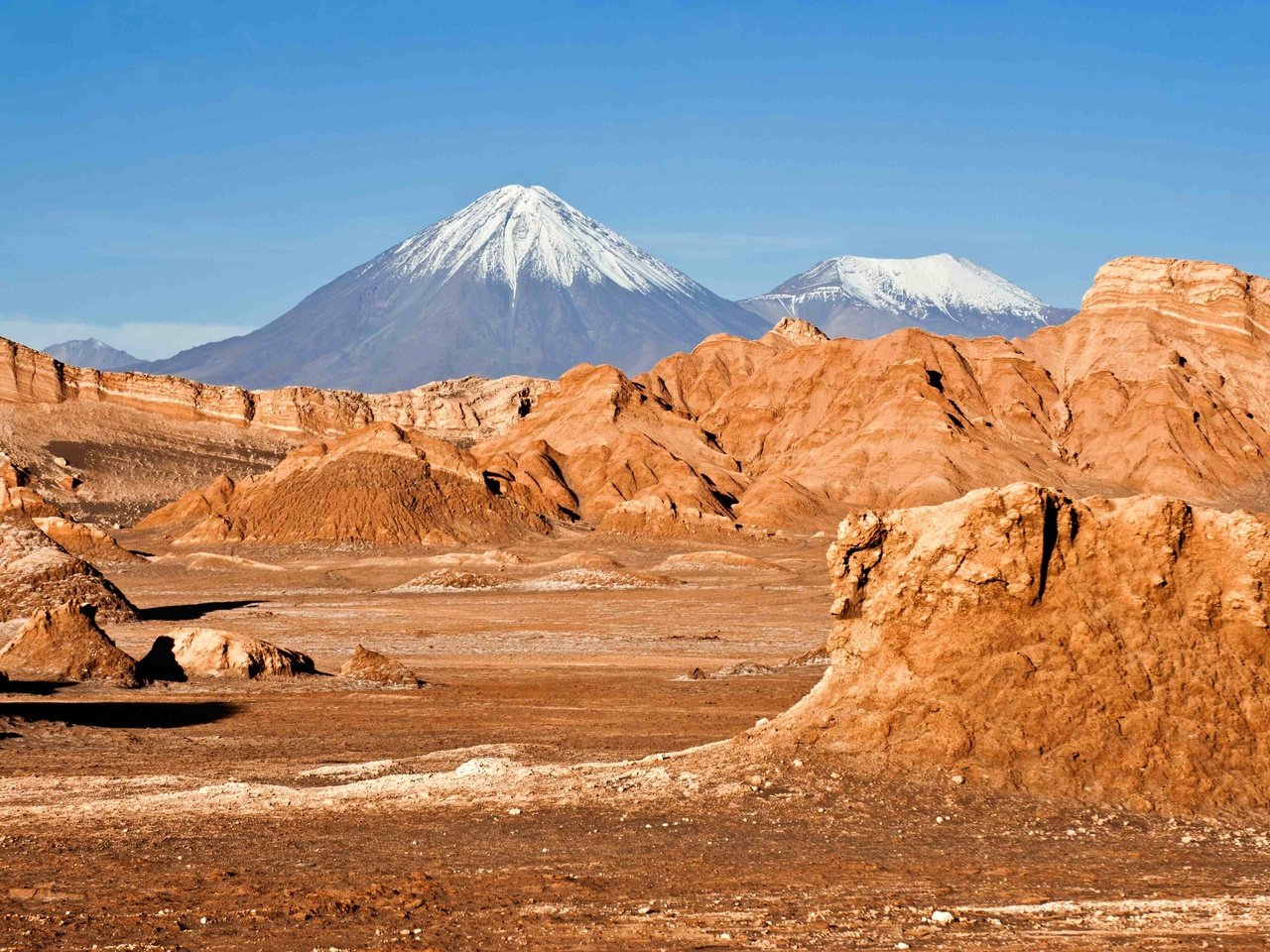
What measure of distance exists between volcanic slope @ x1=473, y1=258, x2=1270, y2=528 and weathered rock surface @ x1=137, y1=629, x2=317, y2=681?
59.0 metres

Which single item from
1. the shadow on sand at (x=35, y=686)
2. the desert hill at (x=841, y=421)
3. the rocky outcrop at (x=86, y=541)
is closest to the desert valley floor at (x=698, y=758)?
the shadow on sand at (x=35, y=686)

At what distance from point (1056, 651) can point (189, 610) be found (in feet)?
119

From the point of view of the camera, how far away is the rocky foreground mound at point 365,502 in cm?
8094

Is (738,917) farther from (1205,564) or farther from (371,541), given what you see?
(371,541)

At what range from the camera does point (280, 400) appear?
143750mm

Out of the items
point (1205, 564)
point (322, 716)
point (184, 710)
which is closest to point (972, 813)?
point (1205, 564)

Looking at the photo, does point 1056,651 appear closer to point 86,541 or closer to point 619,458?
point 86,541

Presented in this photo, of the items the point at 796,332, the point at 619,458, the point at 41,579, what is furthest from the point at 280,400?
the point at 41,579

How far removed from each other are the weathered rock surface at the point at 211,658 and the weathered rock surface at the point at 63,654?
547 mm

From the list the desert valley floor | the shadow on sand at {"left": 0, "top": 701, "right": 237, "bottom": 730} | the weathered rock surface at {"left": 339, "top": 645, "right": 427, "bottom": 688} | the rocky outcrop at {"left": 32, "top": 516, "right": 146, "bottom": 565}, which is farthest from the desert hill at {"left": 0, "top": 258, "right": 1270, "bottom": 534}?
the shadow on sand at {"left": 0, "top": 701, "right": 237, "bottom": 730}

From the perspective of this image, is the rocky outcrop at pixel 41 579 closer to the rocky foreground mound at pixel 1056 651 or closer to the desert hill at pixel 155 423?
the rocky foreground mound at pixel 1056 651

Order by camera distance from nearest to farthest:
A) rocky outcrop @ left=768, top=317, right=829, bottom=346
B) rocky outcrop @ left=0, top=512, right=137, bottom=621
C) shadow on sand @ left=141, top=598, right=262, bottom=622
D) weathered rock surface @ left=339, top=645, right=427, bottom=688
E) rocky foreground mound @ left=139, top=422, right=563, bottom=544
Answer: weathered rock surface @ left=339, top=645, right=427, bottom=688 < rocky outcrop @ left=0, top=512, right=137, bottom=621 < shadow on sand @ left=141, top=598, right=262, bottom=622 < rocky foreground mound @ left=139, top=422, right=563, bottom=544 < rocky outcrop @ left=768, top=317, right=829, bottom=346

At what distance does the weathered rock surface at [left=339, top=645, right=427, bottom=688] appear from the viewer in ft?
90.5

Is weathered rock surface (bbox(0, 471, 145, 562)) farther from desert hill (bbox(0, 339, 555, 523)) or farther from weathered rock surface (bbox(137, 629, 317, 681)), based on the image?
weathered rock surface (bbox(137, 629, 317, 681))
